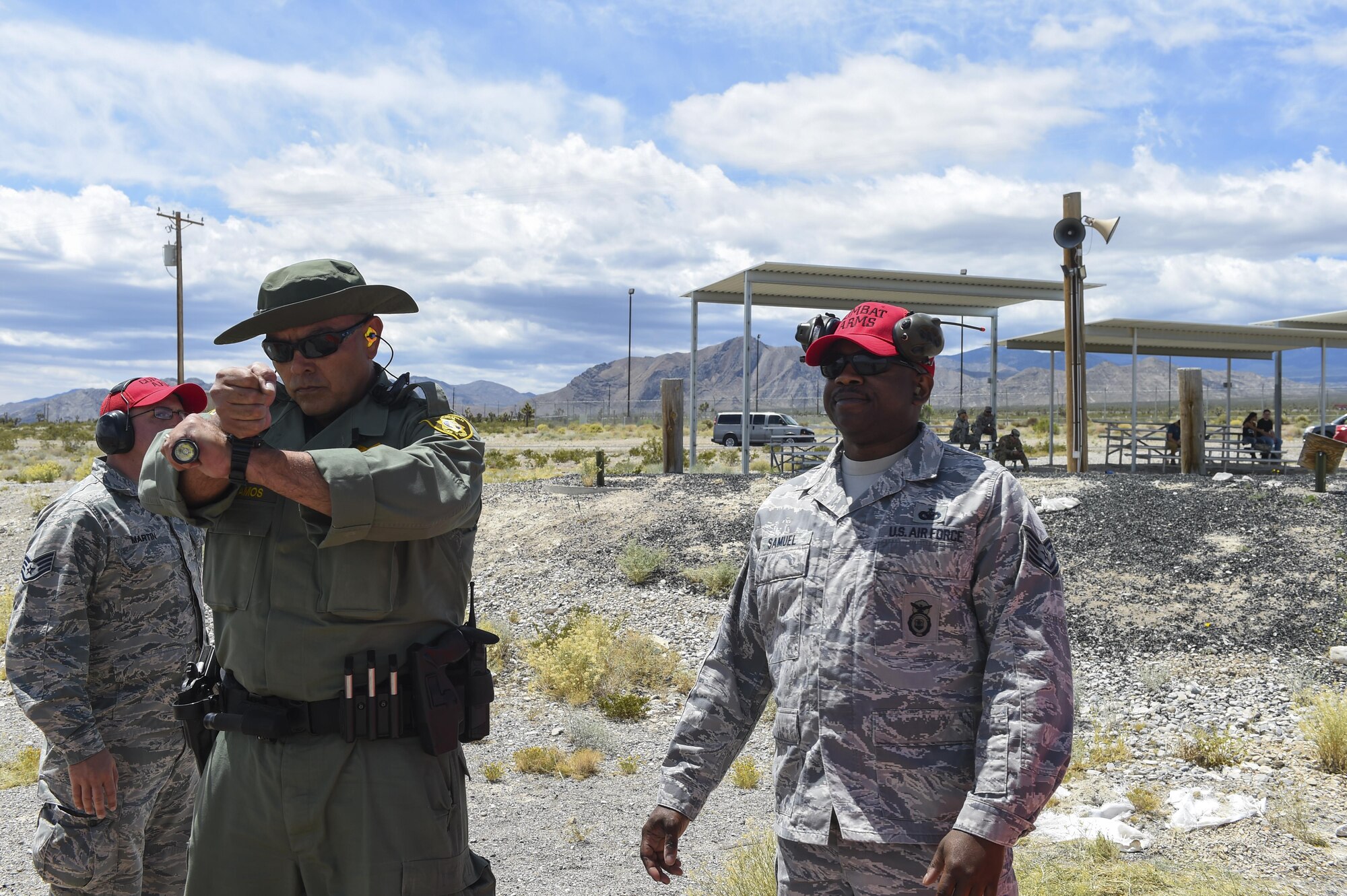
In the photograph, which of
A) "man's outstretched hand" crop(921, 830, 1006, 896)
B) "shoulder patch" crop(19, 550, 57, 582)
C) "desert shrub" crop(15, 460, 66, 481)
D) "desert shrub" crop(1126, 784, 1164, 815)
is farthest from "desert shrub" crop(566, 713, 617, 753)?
"desert shrub" crop(15, 460, 66, 481)

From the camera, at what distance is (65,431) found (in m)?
43.0

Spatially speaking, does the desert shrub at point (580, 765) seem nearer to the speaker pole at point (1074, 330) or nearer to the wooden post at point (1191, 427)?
the speaker pole at point (1074, 330)

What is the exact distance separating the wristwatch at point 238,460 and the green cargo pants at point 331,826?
673 mm

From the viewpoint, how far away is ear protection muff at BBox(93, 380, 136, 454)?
10.7 ft

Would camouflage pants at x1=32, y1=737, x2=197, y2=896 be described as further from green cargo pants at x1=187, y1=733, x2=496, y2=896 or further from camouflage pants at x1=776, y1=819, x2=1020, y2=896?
camouflage pants at x1=776, y1=819, x2=1020, y2=896

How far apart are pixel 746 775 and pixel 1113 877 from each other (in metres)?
2.01

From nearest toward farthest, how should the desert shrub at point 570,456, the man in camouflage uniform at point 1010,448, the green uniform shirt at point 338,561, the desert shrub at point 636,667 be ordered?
the green uniform shirt at point 338,561 < the desert shrub at point 636,667 < the man in camouflage uniform at point 1010,448 < the desert shrub at point 570,456

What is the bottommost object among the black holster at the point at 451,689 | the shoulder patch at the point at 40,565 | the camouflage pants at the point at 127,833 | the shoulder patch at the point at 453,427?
the camouflage pants at the point at 127,833

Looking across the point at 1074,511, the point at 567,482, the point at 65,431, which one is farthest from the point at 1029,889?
the point at 65,431

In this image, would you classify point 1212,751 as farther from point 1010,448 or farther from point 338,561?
point 1010,448

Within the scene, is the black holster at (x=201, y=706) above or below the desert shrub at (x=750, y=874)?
above

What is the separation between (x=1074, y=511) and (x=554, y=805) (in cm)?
801

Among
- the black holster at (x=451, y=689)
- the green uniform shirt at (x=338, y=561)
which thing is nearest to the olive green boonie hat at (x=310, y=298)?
the green uniform shirt at (x=338, y=561)

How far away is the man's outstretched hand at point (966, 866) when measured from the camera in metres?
1.96
